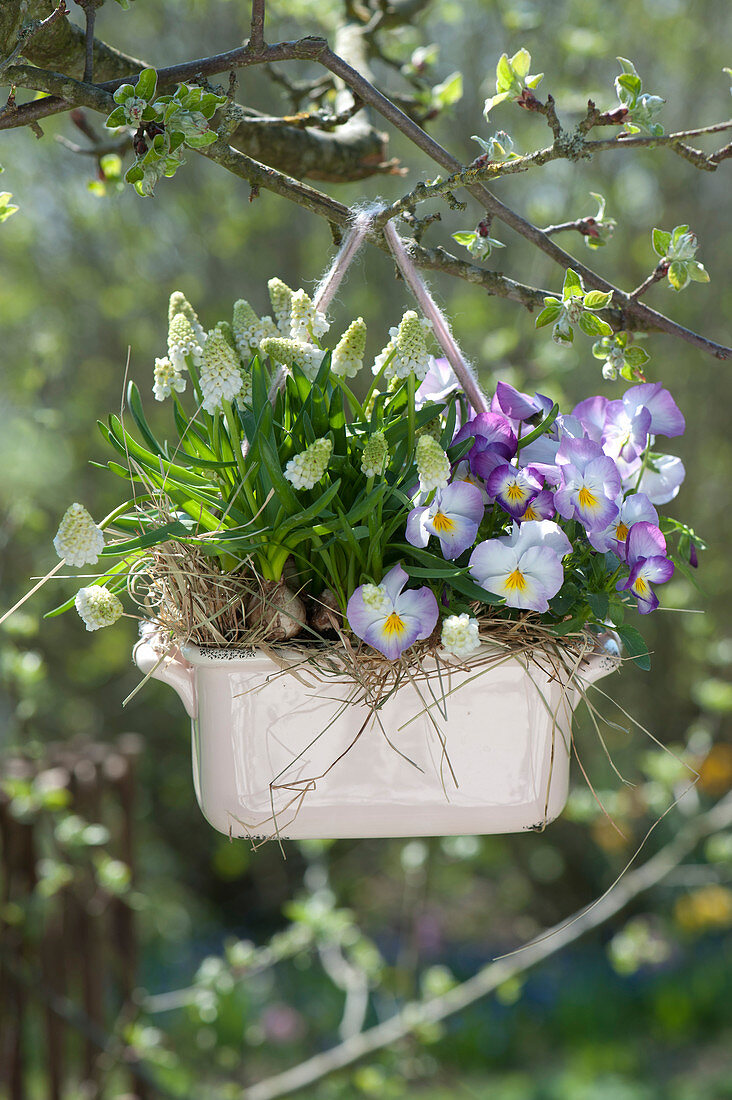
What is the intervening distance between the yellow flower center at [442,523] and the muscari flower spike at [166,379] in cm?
26

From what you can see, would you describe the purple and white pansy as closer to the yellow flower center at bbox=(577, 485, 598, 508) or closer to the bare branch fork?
the yellow flower center at bbox=(577, 485, 598, 508)

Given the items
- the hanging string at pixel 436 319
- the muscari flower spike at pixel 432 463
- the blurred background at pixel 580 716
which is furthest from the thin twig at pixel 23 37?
the blurred background at pixel 580 716

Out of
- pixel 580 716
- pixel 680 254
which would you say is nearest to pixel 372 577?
pixel 680 254

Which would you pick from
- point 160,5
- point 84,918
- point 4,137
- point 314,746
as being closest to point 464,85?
point 160,5

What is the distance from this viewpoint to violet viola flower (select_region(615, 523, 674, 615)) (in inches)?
31.8

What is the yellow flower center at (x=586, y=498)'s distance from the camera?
2.63ft

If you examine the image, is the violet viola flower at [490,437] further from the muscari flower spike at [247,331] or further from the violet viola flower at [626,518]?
the muscari flower spike at [247,331]

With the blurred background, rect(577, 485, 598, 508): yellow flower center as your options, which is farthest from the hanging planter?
the blurred background

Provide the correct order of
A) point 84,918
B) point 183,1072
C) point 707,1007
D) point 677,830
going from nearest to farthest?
point 84,918 → point 183,1072 → point 707,1007 → point 677,830

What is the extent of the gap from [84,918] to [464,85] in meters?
3.06

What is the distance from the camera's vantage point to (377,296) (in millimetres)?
3684

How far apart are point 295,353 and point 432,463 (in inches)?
6.7

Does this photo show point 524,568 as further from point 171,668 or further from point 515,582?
point 171,668

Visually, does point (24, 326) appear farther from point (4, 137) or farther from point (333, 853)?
point (333, 853)
